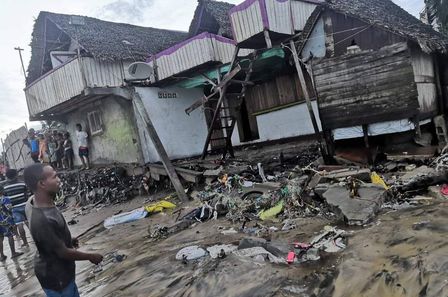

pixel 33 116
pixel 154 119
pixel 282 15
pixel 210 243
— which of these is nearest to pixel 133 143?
pixel 154 119

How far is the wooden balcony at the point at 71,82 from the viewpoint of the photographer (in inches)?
474

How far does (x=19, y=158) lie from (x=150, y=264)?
19.3 meters

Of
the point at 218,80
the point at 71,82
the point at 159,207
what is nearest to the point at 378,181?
the point at 159,207

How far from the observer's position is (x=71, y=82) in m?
12.5

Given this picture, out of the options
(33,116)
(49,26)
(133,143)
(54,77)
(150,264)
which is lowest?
(150,264)

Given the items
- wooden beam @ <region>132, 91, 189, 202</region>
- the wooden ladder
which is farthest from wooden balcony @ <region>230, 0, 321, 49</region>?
wooden beam @ <region>132, 91, 189, 202</region>

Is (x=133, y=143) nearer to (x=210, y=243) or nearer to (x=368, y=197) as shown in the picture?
(x=210, y=243)

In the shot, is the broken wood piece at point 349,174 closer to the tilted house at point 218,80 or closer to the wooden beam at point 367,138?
the wooden beam at point 367,138

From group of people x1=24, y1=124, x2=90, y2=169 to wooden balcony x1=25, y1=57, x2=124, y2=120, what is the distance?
1272 millimetres

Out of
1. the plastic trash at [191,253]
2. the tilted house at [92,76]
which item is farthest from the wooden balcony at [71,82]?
the plastic trash at [191,253]

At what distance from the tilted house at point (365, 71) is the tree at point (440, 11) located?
5295 millimetres

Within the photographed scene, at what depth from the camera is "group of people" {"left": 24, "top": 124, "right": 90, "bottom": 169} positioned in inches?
570

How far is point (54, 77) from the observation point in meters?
13.2

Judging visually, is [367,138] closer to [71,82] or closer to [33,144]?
[71,82]
